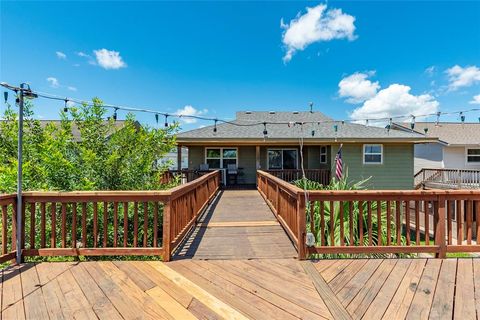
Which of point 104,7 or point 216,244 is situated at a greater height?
point 104,7

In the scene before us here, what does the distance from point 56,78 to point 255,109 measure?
35.2 feet

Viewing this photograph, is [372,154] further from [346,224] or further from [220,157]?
[346,224]

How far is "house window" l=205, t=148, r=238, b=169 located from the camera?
480 inches

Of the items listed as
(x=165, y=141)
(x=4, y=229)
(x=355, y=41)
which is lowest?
(x=4, y=229)

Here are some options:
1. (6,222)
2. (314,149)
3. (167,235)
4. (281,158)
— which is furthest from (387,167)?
(6,222)

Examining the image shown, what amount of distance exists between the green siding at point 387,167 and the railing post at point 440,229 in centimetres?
826

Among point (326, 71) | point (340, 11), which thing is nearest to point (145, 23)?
point (340, 11)

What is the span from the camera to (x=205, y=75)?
14.2 meters

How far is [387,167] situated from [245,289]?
1134cm

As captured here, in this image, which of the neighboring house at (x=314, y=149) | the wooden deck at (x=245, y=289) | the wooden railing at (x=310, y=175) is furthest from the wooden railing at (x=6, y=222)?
the wooden railing at (x=310, y=175)

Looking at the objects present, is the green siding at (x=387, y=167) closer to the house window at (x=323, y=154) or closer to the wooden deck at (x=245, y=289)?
the house window at (x=323, y=154)

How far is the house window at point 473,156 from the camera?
15.7m

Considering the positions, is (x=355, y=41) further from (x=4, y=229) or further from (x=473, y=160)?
(x=4, y=229)

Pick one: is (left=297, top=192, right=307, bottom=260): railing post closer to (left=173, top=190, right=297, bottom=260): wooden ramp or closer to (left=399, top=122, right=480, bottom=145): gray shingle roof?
(left=173, top=190, right=297, bottom=260): wooden ramp
